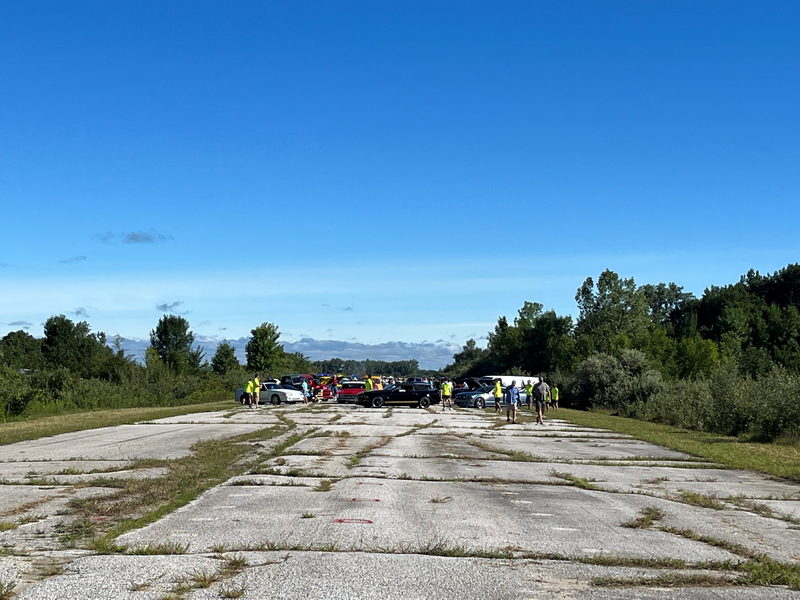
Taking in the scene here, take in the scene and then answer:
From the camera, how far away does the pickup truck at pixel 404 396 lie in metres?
47.5

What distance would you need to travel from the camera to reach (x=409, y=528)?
9.22 metres

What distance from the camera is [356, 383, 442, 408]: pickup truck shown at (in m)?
47.5

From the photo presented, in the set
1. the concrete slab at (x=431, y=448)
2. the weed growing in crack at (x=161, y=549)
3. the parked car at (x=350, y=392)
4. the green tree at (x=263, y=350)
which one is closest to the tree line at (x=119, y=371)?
the green tree at (x=263, y=350)

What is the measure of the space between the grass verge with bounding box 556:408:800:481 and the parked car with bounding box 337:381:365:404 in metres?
23.6

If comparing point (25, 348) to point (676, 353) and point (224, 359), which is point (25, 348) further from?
point (676, 353)

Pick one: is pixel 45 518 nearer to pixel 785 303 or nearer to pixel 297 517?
pixel 297 517

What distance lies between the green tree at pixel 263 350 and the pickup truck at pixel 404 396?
43.7m

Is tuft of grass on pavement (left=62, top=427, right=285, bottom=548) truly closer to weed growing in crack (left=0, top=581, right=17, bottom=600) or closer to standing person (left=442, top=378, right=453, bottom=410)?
weed growing in crack (left=0, top=581, right=17, bottom=600)

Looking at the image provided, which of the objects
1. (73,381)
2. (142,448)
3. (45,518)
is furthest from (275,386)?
(45,518)

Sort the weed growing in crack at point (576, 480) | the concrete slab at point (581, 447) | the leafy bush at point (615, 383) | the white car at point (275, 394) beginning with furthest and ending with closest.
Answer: the white car at point (275, 394)
the leafy bush at point (615, 383)
the concrete slab at point (581, 447)
the weed growing in crack at point (576, 480)

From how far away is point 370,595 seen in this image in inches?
245

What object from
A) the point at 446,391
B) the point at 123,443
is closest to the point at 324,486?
the point at 123,443

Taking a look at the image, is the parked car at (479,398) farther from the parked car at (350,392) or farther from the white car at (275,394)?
the white car at (275,394)

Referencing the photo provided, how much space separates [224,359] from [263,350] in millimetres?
7284
